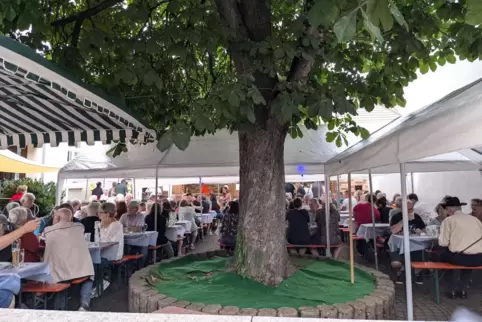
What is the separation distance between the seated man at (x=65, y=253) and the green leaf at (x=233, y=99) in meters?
3.09

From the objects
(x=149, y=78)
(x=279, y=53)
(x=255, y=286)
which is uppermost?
(x=279, y=53)

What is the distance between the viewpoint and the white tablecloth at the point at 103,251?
20.9ft

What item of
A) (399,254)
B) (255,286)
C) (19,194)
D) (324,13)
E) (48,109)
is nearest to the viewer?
(324,13)

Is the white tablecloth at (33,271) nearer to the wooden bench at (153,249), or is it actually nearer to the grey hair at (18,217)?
the grey hair at (18,217)

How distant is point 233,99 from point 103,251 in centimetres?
434

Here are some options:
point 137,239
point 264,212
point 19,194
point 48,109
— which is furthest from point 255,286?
point 19,194

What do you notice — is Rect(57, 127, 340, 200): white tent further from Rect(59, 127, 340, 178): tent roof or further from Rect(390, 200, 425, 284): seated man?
Rect(390, 200, 425, 284): seated man

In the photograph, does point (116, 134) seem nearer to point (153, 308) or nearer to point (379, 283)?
point (153, 308)

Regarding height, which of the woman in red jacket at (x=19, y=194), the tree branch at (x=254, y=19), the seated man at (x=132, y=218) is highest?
the tree branch at (x=254, y=19)

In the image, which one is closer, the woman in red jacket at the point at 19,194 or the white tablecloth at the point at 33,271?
the white tablecloth at the point at 33,271

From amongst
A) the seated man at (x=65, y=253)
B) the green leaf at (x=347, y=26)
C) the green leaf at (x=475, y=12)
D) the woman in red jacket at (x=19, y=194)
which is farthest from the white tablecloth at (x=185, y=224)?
the green leaf at (x=347, y=26)

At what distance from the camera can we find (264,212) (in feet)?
15.9

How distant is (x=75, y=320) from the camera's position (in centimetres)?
185

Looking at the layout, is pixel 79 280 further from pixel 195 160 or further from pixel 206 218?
pixel 206 218
